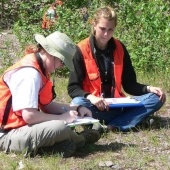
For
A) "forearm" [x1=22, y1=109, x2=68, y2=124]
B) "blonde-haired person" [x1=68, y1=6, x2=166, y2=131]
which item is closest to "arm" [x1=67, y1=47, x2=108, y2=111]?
"blonde-haired person" [x1=68, y1=6, x2=166, y2=131]

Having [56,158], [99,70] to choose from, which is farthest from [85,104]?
[56,158]

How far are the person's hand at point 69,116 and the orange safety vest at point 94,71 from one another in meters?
0.98

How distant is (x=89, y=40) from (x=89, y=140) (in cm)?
119

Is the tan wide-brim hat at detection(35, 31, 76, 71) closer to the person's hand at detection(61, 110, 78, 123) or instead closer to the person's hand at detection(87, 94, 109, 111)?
the person's hand at detection(61, 110, 78, 123)

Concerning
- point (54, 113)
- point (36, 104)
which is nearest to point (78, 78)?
point (54, 113)

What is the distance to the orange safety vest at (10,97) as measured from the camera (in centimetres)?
466

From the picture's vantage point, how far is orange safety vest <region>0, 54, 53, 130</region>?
15.3ft

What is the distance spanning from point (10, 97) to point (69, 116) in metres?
0.52

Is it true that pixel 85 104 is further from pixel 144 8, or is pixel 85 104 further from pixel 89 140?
pixel 144 8

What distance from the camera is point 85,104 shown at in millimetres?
5676

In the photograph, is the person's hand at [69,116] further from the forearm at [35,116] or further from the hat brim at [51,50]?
the hat brim at [51,50]

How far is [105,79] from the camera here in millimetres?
5863

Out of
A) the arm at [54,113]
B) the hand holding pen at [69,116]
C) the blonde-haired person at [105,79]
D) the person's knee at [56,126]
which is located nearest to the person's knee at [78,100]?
the blonde-haired person at [105,79]

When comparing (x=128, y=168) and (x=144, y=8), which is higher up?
(x=144, y=8)
